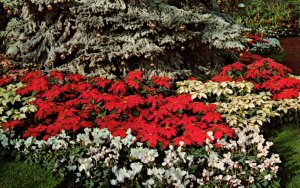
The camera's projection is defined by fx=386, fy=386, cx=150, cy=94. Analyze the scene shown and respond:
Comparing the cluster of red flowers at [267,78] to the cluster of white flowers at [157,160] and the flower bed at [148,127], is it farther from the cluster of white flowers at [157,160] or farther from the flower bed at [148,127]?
the cluster of white flowers at [157,160]

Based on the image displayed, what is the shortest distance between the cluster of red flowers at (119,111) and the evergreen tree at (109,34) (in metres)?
0.49

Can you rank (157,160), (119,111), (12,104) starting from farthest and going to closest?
(12,104)
(119,111)
(157,160)

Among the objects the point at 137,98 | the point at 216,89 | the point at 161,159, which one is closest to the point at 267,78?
the point at 216,89

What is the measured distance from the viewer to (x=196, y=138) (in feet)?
15.6

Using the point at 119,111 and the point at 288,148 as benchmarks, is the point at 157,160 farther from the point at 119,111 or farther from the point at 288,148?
the point at 288,148

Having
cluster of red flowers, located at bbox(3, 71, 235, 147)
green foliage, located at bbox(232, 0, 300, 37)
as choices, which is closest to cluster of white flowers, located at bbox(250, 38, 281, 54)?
green foliage, located at bbox(232, 0, 300, 37)

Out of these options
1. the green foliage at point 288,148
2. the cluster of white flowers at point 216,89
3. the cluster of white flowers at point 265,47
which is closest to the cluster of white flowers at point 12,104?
the cluster of white flowers at point 216,89

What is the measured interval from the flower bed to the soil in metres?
3.48

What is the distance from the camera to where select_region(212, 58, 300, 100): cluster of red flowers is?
634 centimetres

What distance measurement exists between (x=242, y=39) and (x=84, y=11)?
285 centimetres

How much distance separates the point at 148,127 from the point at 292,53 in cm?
789

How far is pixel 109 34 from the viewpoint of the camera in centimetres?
680

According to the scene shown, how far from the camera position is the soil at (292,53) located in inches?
391

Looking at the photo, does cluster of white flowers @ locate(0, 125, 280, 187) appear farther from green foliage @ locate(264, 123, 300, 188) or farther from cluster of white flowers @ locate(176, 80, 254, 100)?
cluster of white flowers @ locate(176, 80, 254, 100)
